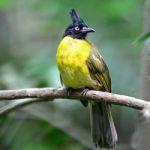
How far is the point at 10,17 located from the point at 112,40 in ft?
8.45

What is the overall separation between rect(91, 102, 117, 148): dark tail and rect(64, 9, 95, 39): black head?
544 mm

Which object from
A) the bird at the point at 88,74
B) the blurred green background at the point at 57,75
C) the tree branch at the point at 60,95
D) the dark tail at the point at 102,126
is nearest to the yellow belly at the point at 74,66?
the bird at the point at 88,74

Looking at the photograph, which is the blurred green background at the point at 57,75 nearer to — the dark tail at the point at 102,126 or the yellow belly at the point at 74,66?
the dark tail at the point at 102,126

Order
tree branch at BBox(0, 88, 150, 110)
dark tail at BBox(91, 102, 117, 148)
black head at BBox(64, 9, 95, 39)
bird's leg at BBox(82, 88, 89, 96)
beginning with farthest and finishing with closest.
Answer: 1. black head at BBox(64, 9, 95, 39)
2. dark tail at BBox(91, 102, 117, 148)
3. bird's leg at BBox(82, 88, 89, 96)
4. tree branch at BBox(0, 88, 150, 110)

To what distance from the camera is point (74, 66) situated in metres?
4.85

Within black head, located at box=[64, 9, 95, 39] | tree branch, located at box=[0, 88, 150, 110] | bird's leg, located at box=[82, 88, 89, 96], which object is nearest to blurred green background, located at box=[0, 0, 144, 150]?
black head, located at box=[64, 9, 95, 39]

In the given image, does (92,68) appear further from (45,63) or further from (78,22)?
(45,63)

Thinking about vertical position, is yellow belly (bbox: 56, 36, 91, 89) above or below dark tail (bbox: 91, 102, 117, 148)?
above

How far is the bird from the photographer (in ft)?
15.9

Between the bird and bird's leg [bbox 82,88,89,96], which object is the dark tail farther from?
bird's leg [bbox 82,88,89,96]

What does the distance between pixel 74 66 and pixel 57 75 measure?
0.85 meters

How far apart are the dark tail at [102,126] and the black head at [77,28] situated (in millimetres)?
544

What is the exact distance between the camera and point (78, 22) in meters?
5.12

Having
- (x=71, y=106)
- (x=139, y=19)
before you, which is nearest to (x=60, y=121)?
(x=71, y=106)
